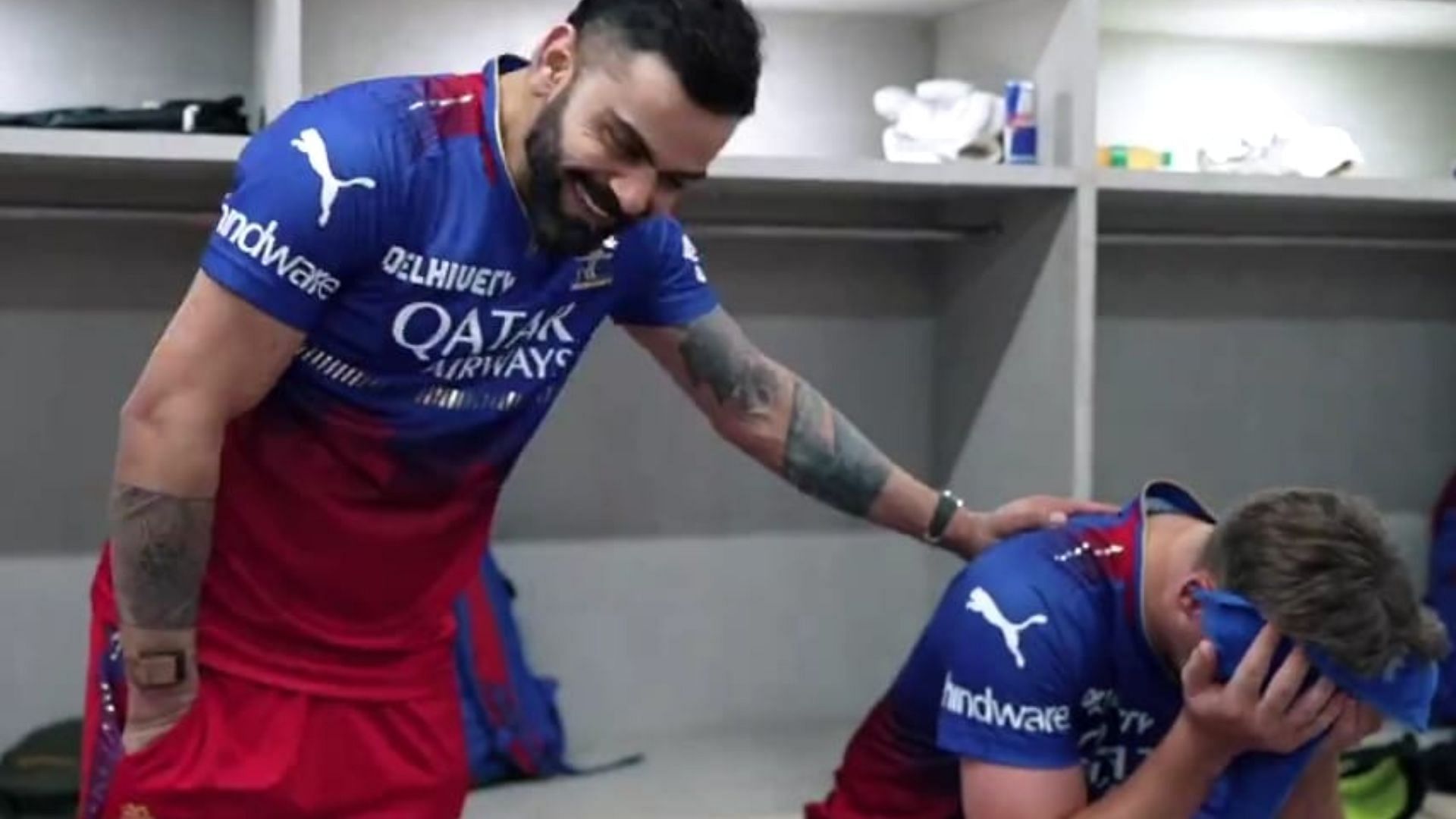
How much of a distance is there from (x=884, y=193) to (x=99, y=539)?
3.76 feet

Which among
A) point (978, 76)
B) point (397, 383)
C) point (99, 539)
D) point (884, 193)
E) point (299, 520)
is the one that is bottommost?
point (99, 539)

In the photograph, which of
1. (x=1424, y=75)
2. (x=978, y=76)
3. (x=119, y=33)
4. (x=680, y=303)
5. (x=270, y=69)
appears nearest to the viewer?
(x=680, y=303)

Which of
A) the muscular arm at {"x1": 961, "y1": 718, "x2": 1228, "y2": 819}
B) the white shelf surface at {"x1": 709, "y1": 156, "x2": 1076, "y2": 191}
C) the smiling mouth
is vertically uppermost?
the white shelf surface at {"x1": 709, "y1": 156, "x2": 1076, "y2": 191}

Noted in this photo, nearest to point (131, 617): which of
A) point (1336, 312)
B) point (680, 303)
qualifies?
point (680, 303)

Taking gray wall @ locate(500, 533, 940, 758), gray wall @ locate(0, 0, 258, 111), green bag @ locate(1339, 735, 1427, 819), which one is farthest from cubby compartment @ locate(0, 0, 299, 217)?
green bag @ locate(1339, 735, 1427, 819)

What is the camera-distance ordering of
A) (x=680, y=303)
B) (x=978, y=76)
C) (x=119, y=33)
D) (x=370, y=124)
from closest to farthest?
1. (x=370, y=124)
2. (x=680, y=303)
3. (x=119, y=33)
4. (x=978, y=76)

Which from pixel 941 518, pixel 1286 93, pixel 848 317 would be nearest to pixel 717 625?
pixel 848 317

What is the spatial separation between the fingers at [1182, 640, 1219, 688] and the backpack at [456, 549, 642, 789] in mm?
1062

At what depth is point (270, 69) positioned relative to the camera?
1.93 meters

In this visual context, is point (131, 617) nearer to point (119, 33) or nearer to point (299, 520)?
point (299, 520)

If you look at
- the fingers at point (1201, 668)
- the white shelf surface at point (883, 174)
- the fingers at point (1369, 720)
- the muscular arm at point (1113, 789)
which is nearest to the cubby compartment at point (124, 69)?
the white shelf surface at point (883, 174)

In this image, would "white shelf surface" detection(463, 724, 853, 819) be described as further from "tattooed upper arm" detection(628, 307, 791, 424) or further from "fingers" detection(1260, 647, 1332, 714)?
"fingers" detection(1260, 647, 1332, 714)

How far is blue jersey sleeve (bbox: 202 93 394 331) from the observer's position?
1.22 m

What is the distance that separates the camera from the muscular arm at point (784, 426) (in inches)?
66.6
